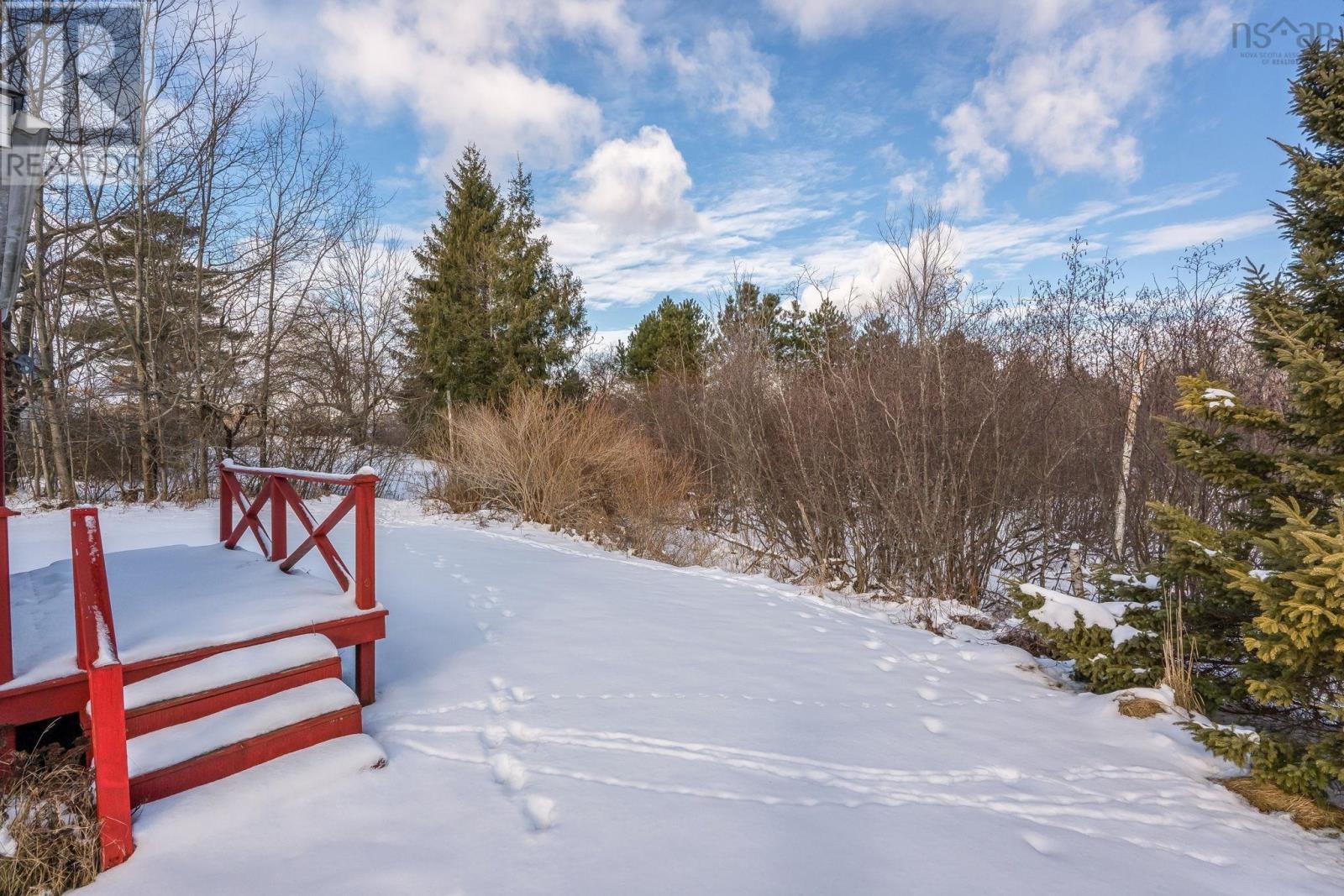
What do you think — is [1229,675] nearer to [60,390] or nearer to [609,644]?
[609,644]

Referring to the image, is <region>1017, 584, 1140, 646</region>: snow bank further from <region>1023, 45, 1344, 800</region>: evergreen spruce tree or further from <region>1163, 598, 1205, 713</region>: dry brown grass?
<region>1163, 598, 1205, 713</region>: dry brown grass

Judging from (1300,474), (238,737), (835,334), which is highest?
(835,334)

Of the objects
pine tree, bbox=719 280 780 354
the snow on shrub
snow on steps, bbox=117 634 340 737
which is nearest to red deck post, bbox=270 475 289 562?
snow on steps, bbox=117 634 340 737

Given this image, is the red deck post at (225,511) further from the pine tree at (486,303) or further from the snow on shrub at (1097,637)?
the pine tree at (486,303)

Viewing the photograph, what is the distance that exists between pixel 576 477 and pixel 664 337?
13.6 m

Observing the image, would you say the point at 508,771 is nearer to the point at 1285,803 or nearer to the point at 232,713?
the point at 232,713

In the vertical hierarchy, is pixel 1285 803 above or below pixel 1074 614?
below

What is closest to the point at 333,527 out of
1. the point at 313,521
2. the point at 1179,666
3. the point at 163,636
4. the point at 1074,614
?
the point at 313,521

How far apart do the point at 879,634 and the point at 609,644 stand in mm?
2380

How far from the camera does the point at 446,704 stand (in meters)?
3.37

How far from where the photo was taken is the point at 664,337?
77.1ft

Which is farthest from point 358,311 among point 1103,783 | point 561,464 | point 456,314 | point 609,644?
point 1103,783

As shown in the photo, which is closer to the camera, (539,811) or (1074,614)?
(539,811)

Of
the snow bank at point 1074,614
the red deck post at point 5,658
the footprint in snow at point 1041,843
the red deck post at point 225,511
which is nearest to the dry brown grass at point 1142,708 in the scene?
the snow bank at point 1074,614
